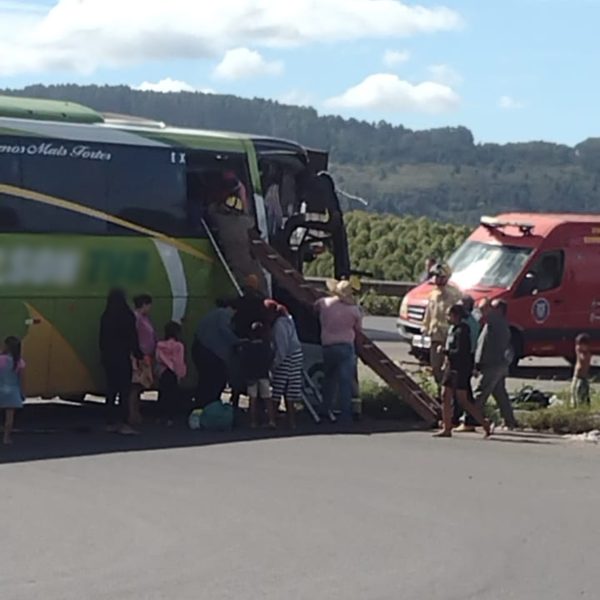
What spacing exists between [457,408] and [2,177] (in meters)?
5.80

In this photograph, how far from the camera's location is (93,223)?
1755 cm

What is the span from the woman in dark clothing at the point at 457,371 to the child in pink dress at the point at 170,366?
9.80 feet

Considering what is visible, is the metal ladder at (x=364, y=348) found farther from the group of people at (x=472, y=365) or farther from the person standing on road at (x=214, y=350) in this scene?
the person standing on road at (x=214, y=350)

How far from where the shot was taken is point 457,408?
18.3 metres

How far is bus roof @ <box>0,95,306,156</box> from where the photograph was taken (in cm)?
1725

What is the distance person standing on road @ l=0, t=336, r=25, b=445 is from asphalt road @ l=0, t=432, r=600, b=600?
1.04 ft

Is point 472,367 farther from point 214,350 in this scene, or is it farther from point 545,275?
point 545,275

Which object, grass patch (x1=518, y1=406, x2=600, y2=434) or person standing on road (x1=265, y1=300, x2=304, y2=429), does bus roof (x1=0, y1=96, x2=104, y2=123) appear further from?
grass patch (x1=518, y1=406, x2=600, y2=434)

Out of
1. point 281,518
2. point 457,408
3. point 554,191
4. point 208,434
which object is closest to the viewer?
point 281,518

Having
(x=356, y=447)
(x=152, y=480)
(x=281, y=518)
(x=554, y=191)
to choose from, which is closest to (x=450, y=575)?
(x=281, y=518)

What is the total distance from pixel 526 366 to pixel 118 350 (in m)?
12.7

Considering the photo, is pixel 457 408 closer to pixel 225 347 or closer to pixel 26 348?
pixel 225 347

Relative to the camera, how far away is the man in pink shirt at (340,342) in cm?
1855

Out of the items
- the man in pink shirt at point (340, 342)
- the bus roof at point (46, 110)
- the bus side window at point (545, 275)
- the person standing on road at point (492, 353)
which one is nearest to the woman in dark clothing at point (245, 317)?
the man in pink shirt at point (340, 342)
